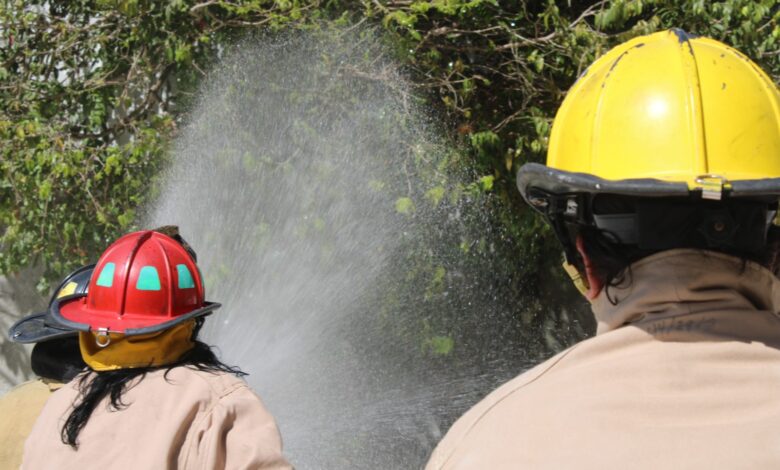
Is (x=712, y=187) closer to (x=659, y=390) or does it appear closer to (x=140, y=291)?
(x=659, y=390)

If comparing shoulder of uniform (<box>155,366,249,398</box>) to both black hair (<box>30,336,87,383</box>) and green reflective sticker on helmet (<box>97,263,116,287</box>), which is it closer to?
green reflective sticker on helmet (<box>97,263,116,287</box>)

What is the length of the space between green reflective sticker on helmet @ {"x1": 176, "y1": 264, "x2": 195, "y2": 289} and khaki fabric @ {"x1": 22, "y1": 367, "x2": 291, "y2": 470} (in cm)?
23

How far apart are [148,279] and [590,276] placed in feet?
4.10

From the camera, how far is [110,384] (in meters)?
2.12

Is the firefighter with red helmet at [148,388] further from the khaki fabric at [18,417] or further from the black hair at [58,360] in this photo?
the khaki fabric at [18,417]

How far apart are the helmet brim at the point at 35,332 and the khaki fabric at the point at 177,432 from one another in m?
0.47

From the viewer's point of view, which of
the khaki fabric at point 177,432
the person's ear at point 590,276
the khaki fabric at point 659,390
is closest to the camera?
the khaki fabric at point 659,390

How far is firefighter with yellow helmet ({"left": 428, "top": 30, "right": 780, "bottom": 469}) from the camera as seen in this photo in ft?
3.59

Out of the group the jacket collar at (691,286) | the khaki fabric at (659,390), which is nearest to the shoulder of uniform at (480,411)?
the khaki fabric at (659,390)

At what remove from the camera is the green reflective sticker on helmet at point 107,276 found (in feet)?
7.30

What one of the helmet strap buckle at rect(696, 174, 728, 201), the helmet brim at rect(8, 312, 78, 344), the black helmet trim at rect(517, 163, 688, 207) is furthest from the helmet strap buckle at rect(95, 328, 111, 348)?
the helmet strap buckle at rect(696, 174, 728, 201)

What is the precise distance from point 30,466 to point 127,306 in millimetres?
425

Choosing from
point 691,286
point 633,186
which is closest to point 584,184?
point 633,186

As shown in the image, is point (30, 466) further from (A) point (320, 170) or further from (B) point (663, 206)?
(A) point (320, 170)
